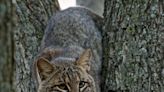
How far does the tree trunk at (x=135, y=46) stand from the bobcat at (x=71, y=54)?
15.6 inches

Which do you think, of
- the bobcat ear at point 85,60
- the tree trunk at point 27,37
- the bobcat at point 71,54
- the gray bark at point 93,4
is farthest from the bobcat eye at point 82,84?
the gray bark at point 93,4

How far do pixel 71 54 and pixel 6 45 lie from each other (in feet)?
10.4

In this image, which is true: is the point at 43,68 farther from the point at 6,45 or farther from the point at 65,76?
the point at 6,45

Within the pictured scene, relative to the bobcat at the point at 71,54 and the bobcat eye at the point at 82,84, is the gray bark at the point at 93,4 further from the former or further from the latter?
the bobcat eye at the point at 82,84

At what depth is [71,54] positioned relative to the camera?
5.49 m

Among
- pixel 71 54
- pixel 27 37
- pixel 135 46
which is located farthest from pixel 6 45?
pixel 71 54

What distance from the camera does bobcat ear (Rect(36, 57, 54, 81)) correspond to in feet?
15.9

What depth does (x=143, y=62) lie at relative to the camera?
4320 millimetres

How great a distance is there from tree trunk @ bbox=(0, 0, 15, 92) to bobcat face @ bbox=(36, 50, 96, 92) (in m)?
2.43

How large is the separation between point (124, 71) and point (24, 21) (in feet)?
5.09

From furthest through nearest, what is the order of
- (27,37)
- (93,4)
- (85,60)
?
(93,4) < (27,37) < (85,60)

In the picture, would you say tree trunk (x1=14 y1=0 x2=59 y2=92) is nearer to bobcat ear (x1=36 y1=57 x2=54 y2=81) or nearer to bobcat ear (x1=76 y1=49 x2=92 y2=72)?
bobcat ear (x1=36 y1=57 x2=54 y2=81)

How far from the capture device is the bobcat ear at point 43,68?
15.9ft

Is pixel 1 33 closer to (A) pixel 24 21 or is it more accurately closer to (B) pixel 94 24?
(A) pixel 24 21
